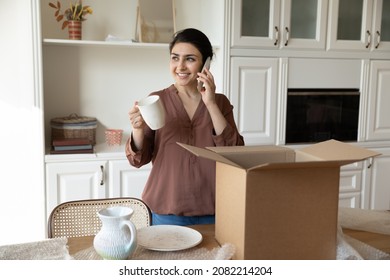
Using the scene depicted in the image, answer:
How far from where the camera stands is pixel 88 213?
1.62 meters

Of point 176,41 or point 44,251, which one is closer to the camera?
point 44,251

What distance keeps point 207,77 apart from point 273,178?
716 mm

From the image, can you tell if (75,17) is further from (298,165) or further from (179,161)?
(298,165)

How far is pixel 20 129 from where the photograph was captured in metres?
2.70

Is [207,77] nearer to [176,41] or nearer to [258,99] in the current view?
[176,41]

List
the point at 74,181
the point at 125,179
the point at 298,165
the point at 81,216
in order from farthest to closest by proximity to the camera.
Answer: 1. the point at 125,179
2. the point at 74,181
3. the point at 81,216
4. the point at 298,165

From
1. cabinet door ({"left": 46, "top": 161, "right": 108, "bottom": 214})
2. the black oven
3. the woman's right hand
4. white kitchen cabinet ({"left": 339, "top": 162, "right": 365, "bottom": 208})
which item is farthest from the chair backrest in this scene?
white kitchen cabinet ({"left": 339, "top": 162, "right": 365, "bottom": 208})

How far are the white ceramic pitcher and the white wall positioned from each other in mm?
1587

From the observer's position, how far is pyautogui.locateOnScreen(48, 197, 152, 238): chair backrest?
1.56 m

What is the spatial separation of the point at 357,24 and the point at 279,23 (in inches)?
22.3

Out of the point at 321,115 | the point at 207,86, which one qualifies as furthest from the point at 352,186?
the point at 207,86

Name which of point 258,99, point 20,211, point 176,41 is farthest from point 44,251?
point 258,99

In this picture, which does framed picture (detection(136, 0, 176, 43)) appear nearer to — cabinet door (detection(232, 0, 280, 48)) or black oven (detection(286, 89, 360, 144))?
cabinet door (detection(232, 0, 280, 48))

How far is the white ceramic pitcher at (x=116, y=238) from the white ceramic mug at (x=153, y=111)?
44 cm
